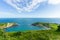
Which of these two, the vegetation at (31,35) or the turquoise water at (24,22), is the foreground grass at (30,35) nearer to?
the vegetation at (31,35)

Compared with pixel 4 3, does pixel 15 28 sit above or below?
below

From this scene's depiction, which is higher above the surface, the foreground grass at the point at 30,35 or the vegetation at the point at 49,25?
the vegetation at the point at 49,25

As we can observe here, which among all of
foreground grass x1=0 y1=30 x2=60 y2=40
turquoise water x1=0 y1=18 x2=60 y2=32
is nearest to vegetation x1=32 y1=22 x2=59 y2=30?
turquoise water x1=0 y1=18 x2=60 y2=32

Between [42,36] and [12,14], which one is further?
[12,14]

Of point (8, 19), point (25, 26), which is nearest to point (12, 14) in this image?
point (8, 19)

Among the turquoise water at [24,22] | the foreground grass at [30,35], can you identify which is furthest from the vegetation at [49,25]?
the foreground grass at [30,35]

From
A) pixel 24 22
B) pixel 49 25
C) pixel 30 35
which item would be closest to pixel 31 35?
pixel 30 35

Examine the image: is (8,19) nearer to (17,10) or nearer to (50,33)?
(17,10)

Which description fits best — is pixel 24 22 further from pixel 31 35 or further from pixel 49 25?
pixel 49 25

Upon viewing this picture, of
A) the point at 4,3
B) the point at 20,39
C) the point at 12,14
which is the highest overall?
the point at 4,3
